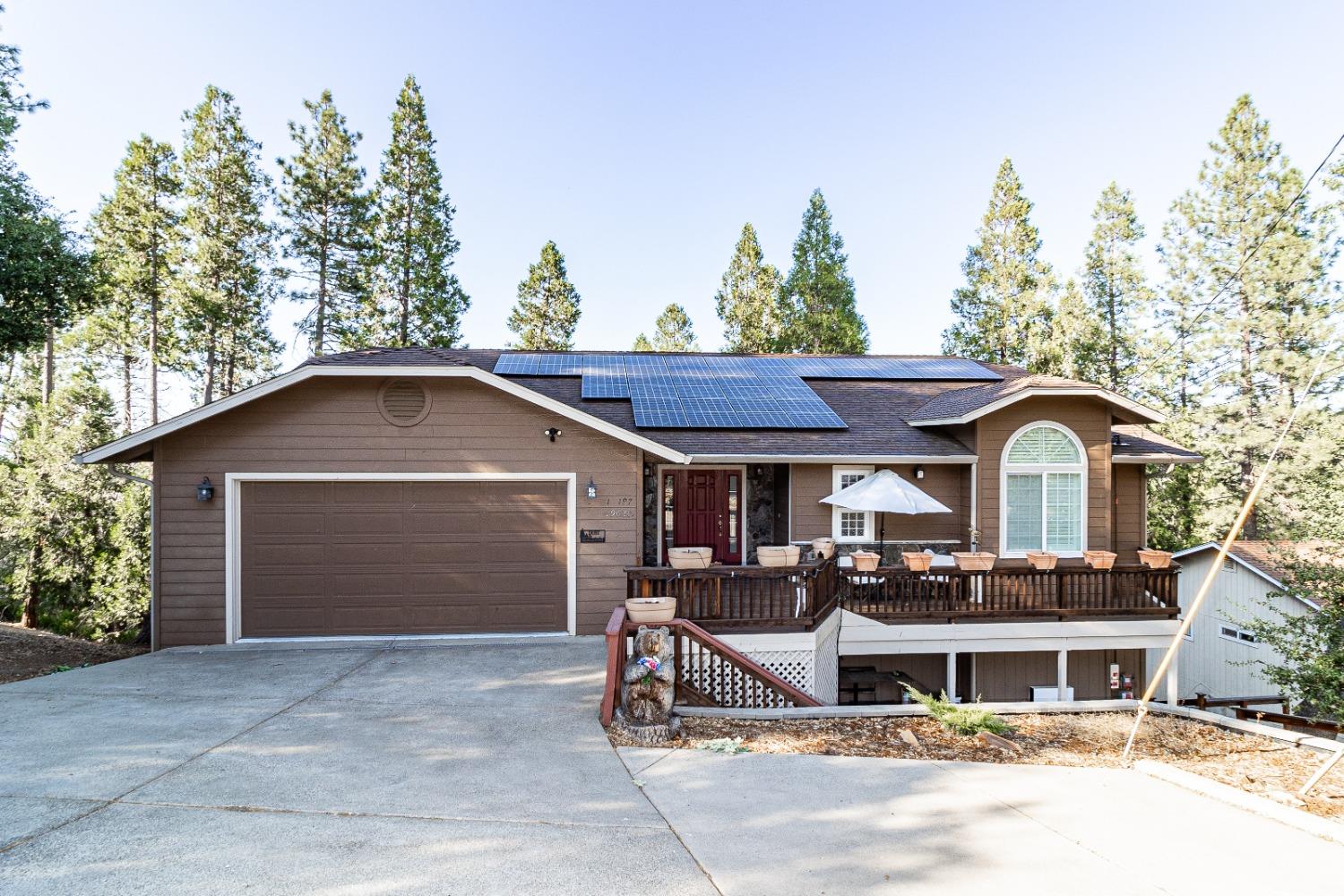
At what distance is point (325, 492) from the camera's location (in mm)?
8555

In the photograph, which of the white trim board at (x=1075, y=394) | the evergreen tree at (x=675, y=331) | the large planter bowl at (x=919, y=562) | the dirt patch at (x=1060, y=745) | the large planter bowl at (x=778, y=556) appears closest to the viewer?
the dirt patch at (x=1060, y=745)

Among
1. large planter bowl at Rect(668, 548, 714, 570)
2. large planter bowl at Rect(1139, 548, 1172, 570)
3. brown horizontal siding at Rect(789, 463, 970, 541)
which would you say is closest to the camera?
large planter bowl at Rect(668, 548, 714, 570)

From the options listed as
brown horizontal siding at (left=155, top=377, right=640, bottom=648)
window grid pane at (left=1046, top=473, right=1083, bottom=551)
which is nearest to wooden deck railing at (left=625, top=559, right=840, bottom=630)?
brown horizontal siding at (left=155, top=377, right=640, bottom=648)

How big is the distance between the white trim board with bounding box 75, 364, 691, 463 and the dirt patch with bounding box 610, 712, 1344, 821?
392 centimetres

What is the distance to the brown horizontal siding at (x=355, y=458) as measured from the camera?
27.2 feet

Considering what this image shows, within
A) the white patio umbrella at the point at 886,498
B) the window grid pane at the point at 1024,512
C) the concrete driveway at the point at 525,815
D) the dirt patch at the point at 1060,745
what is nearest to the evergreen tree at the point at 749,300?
the window grid pane at the point at 1024,512

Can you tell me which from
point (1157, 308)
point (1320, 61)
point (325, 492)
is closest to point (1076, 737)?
point (1320, 61)

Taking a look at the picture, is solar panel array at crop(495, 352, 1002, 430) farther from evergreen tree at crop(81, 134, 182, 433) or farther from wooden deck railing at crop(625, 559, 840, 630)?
evergreen tree at crop(81, 134, 182, 433)

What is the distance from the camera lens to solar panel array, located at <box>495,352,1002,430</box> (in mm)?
11055

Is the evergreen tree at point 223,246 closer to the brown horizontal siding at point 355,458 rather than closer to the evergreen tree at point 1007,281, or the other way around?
the brown horizontal siding at point 355,458

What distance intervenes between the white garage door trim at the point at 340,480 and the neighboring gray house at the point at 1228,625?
1164cm

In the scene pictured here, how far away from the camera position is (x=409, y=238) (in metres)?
22.3

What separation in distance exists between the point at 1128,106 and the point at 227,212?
938 inches

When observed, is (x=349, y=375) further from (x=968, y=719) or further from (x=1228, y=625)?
(x=1228, y=625)
